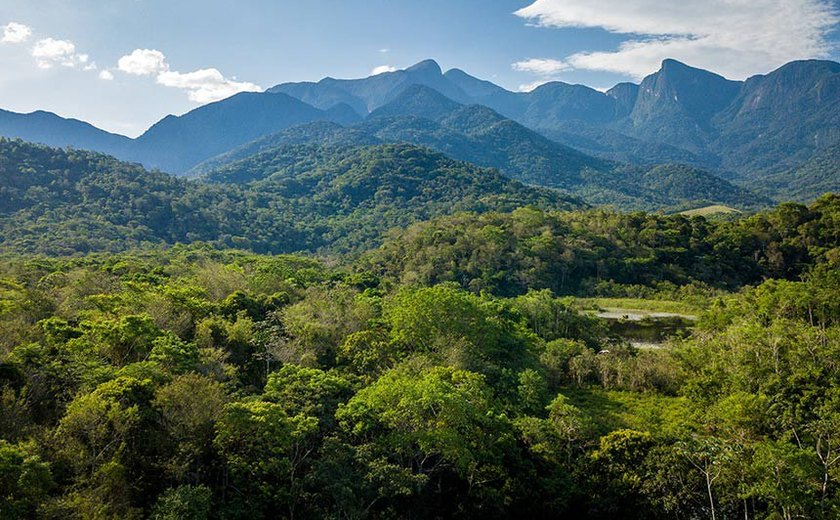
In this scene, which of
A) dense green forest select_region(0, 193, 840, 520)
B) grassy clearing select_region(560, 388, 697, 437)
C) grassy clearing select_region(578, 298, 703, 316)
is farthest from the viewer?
grassy clearing select_region(578, 298, 703, 316)

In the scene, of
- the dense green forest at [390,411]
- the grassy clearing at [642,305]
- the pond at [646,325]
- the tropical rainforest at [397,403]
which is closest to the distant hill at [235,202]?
the tropical rainforest at [397,403]

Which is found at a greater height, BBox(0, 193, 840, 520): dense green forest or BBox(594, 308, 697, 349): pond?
BBox(0, 193, 840, 520): dense green forest

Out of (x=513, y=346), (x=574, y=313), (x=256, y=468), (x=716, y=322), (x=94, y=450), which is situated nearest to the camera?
(x=94, y=450)

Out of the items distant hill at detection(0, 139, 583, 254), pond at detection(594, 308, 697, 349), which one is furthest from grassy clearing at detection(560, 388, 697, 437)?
distant hill at detection(0, 139, 583, 254)

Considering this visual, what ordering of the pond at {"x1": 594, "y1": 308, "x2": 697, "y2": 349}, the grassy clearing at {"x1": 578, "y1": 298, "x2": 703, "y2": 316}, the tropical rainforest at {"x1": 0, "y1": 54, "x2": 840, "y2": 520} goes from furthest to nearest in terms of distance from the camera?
the grassy clearing at {"x1": 578, "y1": 298, "x2": 703, "y2": 316} < the pond at {"x1": 594, "y1": 308, "x2": 697, "y2": 349} < the tropical rainforest at {"x1": 0, "y1": 54, "x2": 840, "y2": 520}

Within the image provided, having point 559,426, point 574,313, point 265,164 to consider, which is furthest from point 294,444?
point 265,164

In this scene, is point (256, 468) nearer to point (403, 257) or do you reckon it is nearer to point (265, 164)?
point (403, 257)

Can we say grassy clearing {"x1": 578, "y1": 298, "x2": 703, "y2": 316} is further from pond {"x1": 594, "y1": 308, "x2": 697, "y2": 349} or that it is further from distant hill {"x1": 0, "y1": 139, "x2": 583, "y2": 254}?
distant hill {"x1": 0, "y1": 139, "x2": 583, "y2": 254}
